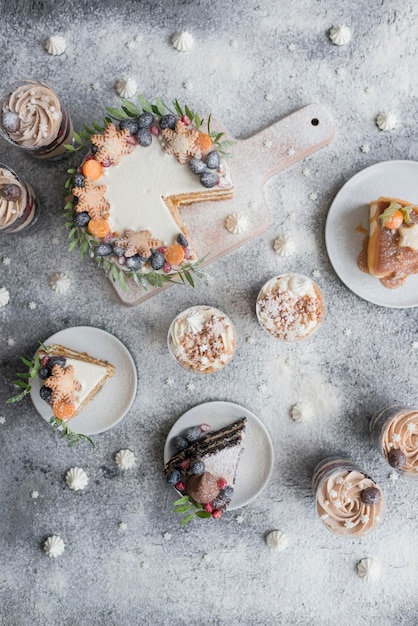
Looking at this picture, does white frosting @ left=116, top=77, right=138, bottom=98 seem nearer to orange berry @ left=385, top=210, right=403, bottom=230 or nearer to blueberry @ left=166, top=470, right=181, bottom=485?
orange berry @ left=385, top=210, right=403, bottom=230

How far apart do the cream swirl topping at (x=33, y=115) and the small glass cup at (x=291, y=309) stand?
1558mm

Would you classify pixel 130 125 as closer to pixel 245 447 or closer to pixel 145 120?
pixel 145 120

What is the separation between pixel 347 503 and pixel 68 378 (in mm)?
1768

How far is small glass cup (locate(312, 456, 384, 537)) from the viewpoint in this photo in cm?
329

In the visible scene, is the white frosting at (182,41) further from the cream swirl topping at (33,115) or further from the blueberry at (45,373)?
the blueberry at (45,373)

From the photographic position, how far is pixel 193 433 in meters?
3.55

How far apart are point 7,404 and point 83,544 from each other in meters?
1.02

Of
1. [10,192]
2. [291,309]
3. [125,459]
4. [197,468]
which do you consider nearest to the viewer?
[10,192]

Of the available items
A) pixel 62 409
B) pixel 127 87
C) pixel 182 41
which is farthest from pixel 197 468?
pixel 182 41

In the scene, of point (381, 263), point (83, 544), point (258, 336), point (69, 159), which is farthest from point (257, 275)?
point (83, 544)

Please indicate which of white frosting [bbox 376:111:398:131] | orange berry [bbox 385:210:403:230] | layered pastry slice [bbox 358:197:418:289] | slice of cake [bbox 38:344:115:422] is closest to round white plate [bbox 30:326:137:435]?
slice of cake [bbox 38:344:115:422]

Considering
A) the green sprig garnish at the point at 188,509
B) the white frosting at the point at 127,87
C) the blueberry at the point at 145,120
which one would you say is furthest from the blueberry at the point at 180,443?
the white frosting at the point at 127,87

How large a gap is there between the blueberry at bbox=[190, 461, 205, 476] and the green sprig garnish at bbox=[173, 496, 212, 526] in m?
0.16

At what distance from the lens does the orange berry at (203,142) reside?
3217mm
